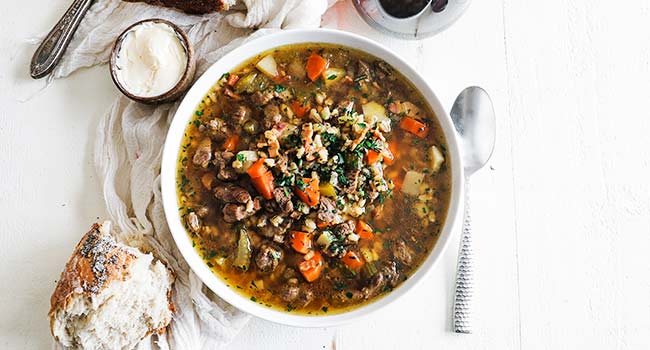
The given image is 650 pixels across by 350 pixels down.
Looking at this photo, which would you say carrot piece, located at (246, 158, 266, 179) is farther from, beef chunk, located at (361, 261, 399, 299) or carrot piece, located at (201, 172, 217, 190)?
beef chunk, located at (361, 261, 399, 299)

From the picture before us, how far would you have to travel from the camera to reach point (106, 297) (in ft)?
11.7

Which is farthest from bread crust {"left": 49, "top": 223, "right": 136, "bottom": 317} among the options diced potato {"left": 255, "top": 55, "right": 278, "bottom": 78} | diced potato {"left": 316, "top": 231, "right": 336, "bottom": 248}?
diced potato {"left": 255, "top": 55, "right": 278, "bottom": 78}

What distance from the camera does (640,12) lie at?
432 centimetres

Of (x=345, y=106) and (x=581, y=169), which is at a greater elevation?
(x=345, y=106)

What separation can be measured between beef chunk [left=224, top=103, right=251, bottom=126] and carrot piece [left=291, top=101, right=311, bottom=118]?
0.25 meters

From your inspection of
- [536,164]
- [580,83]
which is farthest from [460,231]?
[580,83]

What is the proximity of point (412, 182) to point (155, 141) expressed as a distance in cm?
150

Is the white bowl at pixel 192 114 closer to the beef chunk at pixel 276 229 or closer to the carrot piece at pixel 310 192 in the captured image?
the beef chunk at pixel 276 229

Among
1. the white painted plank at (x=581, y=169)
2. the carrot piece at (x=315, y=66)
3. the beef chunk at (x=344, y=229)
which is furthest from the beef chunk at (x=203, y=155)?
the white painted plank at (x=581, y=169)

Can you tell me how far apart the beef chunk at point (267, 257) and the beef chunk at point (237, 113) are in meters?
0.70

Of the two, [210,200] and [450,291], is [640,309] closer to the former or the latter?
[450,291]

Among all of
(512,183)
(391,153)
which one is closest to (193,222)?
(391,153)

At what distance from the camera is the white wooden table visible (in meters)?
4.03

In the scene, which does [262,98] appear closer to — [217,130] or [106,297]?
[217,130]
